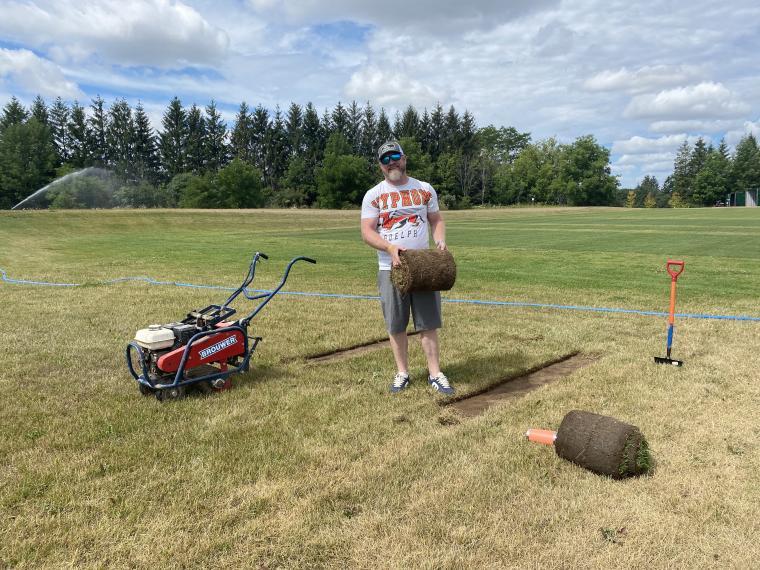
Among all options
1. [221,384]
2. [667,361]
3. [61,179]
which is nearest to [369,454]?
[221,384]

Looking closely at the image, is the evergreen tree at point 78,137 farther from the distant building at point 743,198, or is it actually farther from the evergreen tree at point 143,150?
the distant building at point 743,198

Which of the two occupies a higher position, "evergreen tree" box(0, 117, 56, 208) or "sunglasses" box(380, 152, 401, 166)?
"evergreen tree" box(0, 117, 56, 208)

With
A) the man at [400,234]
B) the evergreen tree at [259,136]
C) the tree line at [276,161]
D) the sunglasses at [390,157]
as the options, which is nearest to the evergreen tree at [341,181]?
the tree line at [276,161]

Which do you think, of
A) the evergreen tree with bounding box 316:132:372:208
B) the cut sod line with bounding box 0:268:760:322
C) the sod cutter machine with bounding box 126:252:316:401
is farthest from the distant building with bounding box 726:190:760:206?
A: the sod cutter machine with bounding box 126:252:316:401

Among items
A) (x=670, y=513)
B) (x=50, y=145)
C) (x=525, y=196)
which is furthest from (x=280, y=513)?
(x=525, y=196)

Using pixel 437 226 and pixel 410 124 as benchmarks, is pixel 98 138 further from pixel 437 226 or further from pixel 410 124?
pixel 437 226

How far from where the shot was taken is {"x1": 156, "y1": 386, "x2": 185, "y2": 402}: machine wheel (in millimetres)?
4715

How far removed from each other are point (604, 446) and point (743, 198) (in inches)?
4739

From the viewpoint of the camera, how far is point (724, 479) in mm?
3355

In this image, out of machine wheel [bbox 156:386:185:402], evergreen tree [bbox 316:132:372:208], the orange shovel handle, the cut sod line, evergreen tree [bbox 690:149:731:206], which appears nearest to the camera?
the orange shovel handle

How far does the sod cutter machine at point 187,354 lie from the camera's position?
4609mm

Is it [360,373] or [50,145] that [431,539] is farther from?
[50,145]

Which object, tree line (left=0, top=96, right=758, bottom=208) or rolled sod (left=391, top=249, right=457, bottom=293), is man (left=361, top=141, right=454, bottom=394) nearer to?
rolled sod (left=391, top=249, right=457, bottom=293)

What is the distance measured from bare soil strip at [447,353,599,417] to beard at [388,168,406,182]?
204 cm
